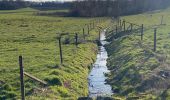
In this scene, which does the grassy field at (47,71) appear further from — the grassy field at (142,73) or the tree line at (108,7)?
the tree line at (108,7)

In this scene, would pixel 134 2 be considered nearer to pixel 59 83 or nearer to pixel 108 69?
pixel 108 69

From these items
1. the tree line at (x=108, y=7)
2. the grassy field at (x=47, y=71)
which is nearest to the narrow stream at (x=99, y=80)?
the grassy field at (x=47, y=71)

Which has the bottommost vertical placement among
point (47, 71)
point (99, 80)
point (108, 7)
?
point (99, 80)

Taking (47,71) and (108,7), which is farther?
(108,7)

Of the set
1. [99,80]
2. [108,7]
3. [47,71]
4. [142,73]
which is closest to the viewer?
[142,73]

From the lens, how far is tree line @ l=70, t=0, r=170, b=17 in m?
144

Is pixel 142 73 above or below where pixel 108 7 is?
below

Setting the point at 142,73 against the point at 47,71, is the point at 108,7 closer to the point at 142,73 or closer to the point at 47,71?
the point at 47,71

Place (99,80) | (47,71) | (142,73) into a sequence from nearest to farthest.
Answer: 1. (142,73)
2. (47,71)
3. (99,80)

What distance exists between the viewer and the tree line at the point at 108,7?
5689 inches

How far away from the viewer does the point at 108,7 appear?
490ft

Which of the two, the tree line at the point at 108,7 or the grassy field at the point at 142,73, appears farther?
the tree line at the point at 108,7

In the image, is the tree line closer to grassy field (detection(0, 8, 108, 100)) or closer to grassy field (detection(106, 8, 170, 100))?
grassy field (detection(0, 8, 108, 100))

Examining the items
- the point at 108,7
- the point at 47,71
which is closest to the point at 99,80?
the point at 47,71
